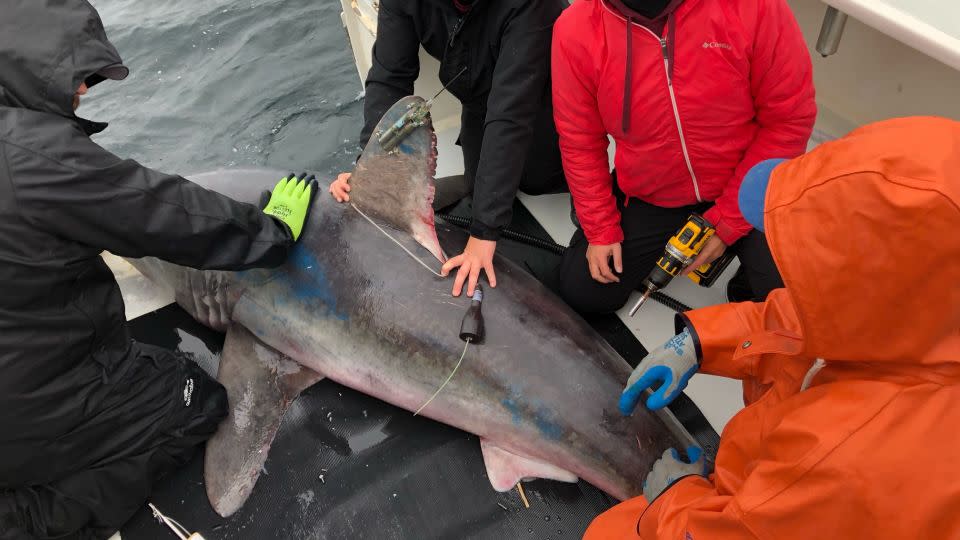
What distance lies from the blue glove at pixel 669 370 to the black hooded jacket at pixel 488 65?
3.22ft

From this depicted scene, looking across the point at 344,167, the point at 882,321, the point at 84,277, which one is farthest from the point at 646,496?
the point at 344,167

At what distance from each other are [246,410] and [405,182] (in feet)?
4.31

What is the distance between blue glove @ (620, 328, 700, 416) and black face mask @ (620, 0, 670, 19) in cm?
127

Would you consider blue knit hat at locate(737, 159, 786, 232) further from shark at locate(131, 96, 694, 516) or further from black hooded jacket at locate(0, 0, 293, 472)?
black hooded jacket at locate(0, 0, 293, 472)

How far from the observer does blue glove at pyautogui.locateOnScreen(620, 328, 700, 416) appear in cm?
216

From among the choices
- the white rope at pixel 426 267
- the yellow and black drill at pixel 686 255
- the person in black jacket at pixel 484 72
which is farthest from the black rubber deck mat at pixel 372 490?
the person in black jacket at pixel 484 72

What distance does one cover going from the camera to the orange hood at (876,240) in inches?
47.7

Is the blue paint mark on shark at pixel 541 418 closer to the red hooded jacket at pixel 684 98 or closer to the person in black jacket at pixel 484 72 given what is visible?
the person in black jacket at pixel 484 72

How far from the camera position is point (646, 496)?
2143 mm

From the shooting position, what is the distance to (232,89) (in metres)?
6.40

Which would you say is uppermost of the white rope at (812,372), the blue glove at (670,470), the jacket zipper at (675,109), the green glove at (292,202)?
the jacket zipper at (675,109)

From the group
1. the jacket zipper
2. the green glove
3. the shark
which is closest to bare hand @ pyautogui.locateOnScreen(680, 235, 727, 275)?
the jacket zipper

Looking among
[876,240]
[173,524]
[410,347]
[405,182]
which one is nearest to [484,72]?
[405,182]

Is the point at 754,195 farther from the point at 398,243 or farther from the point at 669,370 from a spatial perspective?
the point at 398,243
